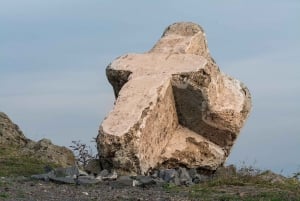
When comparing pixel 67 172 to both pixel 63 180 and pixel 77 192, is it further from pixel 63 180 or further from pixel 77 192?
pixel 77 192

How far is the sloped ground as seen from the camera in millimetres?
10623

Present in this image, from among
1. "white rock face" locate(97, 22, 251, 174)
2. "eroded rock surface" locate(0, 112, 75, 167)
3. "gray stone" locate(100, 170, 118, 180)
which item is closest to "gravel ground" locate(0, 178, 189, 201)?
"gray stone" locate(100, 170, 118, 180)

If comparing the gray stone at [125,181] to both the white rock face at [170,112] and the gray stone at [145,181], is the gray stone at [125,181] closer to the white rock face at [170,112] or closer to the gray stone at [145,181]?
A: the gray stone at [145,181]

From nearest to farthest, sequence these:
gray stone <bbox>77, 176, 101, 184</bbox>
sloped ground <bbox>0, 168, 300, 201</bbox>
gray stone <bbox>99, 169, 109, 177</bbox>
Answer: sloped ground <bbox>0, 168, 300, 201</bbox>, gray stone <bbox>77, 176, 101, 184</bbox>, gray stone <bbox>99, 169, 109, 177</bbox>

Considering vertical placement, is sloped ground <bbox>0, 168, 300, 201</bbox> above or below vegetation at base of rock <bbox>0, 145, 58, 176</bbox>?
below

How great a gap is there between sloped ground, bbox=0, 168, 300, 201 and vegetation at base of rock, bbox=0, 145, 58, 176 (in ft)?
5.00

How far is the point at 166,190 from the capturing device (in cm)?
1155

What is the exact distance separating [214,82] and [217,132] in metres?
0.96

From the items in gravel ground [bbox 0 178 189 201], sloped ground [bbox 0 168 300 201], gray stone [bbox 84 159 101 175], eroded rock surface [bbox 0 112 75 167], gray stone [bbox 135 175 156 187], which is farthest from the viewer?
eroded rock surface [bbox 0 112 75 167]

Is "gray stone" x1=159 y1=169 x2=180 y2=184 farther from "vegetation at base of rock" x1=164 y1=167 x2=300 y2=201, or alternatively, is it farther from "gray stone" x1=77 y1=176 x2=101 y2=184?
"gray stone" x1=77 y1=176 x2=101 y2=184

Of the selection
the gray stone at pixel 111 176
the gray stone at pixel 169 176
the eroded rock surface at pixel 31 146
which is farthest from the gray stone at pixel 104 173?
the eroded rock surface at pixel 31 146

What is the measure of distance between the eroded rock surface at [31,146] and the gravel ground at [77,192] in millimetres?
4728

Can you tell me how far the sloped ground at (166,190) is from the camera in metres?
10.6

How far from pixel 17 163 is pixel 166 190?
516 centimetres
